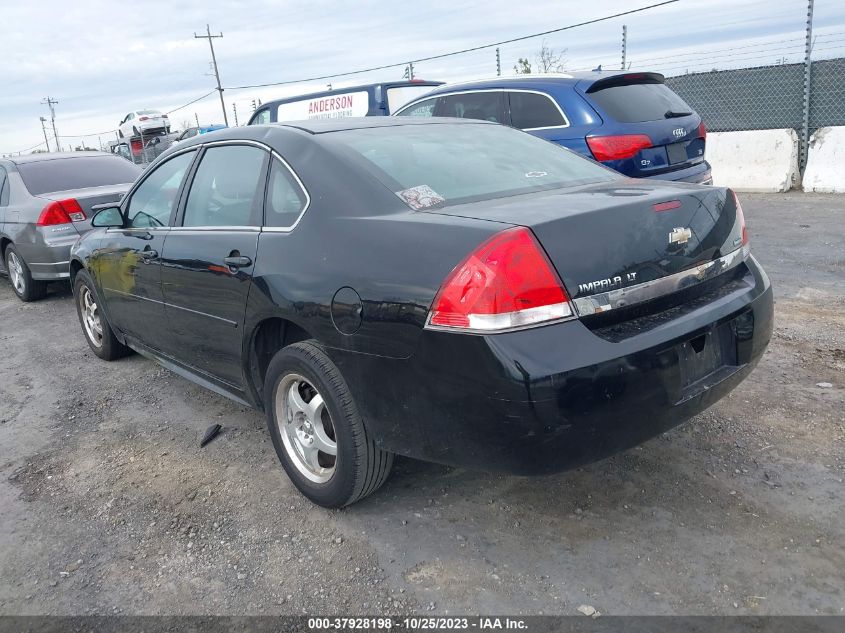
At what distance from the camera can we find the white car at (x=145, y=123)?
32.1 meters

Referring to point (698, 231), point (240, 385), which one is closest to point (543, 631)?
point (698, 231)

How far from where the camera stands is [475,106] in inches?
297

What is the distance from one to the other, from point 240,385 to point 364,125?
4.66 ft

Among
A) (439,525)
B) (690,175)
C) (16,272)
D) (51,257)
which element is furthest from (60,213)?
(690,175)

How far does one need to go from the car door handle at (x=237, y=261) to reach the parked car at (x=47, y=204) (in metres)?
4.64

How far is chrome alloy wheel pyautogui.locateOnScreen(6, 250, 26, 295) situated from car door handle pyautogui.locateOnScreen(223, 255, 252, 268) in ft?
18.0

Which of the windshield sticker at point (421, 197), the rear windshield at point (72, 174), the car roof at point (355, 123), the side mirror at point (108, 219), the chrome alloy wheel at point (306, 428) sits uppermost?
the car roof at point (355, 123)

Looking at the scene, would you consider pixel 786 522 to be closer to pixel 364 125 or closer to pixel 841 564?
pixel 841 564

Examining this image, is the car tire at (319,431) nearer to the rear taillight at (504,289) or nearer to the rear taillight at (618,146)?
the rear taillight at (504,289)

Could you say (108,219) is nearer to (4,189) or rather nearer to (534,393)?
(534,393)

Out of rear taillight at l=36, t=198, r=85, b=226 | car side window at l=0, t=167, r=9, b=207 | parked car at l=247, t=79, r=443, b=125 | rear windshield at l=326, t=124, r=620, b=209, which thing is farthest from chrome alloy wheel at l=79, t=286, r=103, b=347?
parked car at l=247, t=79, r=443, b=125

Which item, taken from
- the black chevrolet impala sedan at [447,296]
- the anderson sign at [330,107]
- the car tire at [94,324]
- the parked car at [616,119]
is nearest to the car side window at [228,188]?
the black chevrolet impala sedan at [447,296]

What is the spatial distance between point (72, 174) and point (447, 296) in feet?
22.8

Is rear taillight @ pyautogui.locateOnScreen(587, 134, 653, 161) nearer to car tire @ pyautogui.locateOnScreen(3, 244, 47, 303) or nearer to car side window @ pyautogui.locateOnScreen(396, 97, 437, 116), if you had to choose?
car side window @ pyautogui.locateOnScreen(396, 97, 437, 116)
